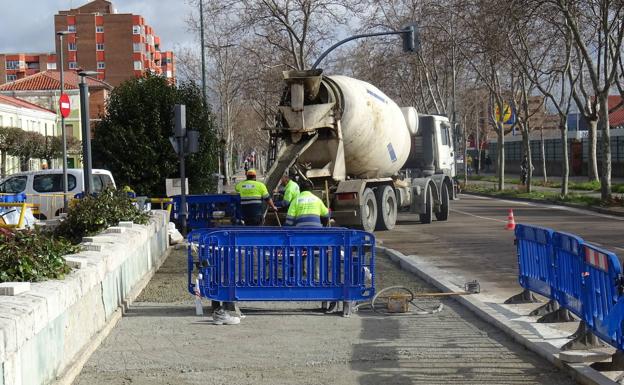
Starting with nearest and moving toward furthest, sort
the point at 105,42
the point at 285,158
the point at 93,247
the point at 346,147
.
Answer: the point at 93,247 → the point at 285,158 → the point at 346,147 → the point at 105,42

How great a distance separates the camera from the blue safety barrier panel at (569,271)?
25.3 feet

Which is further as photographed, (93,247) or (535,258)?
(535,258)

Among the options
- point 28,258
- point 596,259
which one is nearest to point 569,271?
point 596,259

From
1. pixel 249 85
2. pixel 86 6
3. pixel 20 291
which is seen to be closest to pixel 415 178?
pixel 20 291

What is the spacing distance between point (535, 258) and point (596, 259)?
251cm

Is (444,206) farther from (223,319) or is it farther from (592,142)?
(223,319)

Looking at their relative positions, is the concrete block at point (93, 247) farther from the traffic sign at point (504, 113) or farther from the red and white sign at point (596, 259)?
the traffic sign at point (504, 113)

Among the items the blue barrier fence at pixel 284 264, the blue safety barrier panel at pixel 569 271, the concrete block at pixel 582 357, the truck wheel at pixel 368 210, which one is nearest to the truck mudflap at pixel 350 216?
the truck wheel at pixel 368 210

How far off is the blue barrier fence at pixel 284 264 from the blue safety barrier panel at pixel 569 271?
6.99 feet

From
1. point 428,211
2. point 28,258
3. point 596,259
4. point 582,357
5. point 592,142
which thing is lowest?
point 582,357

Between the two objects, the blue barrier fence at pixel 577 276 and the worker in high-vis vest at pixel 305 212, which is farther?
the worker in high-vis vest at pixel 305 212

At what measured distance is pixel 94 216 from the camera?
13117 mm

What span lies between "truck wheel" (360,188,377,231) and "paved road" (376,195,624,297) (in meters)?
0.40

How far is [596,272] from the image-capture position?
7.19 m
